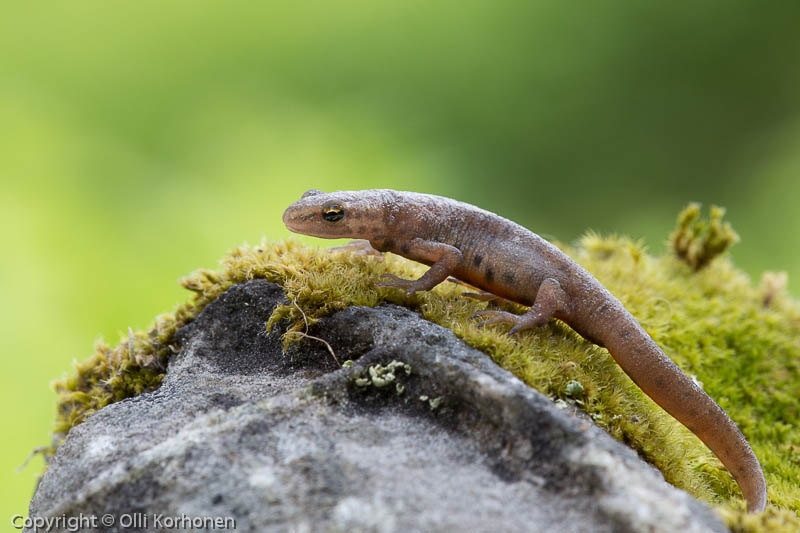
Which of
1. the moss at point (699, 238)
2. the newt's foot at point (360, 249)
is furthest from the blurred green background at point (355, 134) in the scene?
the newt's foot at point (360, 249)

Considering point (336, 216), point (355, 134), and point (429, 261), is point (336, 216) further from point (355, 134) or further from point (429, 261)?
point (355, 134)

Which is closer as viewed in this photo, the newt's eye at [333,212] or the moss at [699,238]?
the newt's eye at [333,212]

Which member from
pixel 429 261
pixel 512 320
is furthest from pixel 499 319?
pixel 429 261

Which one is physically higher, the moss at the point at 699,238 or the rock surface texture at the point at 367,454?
the moss at the point at 699,238

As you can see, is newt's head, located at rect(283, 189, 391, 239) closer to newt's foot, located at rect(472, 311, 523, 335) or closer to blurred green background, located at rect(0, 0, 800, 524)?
newt's foot, located at rect(472, 311, 523, 335)

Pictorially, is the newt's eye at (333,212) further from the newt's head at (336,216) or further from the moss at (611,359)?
the moss at (611,359)

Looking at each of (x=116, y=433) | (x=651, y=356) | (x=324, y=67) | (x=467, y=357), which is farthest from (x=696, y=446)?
(x=324, y=67)

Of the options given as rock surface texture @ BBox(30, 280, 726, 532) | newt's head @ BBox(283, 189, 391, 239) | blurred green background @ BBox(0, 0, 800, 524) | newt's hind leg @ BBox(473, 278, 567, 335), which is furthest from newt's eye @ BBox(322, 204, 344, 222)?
blurred green background @ BBox(0, 0, 800, 524)
